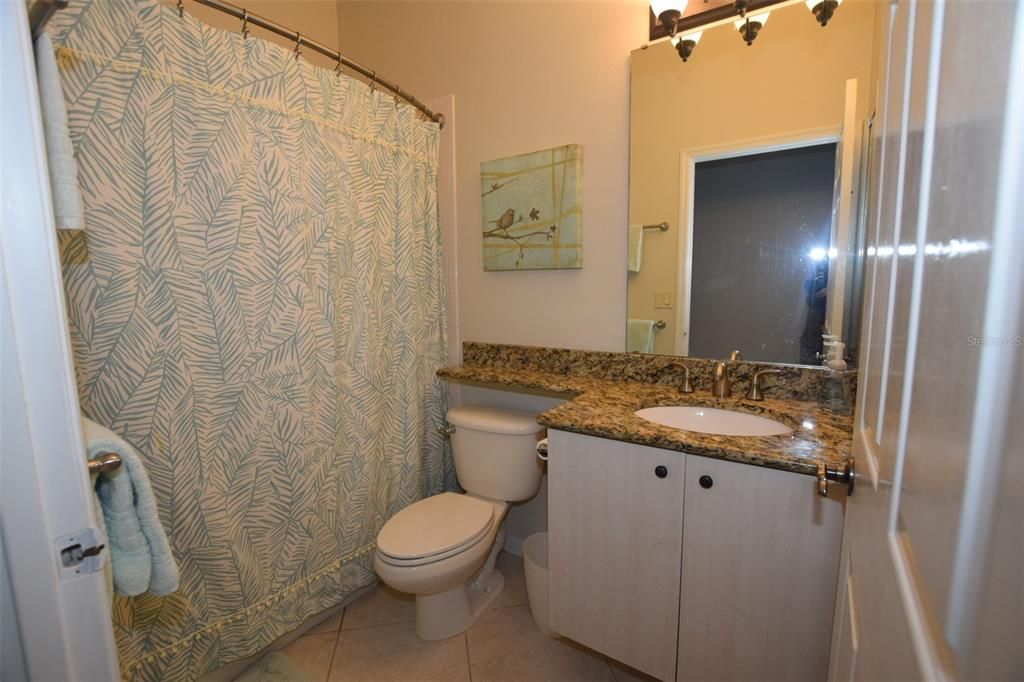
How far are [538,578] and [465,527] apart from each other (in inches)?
12.3

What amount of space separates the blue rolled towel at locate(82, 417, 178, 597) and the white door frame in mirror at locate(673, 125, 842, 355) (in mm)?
1502

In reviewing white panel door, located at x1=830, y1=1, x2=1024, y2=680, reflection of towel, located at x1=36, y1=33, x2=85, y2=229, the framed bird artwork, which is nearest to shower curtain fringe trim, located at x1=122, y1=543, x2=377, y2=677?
reflection of towel, located at x1=36, y1=33, x2=85, y2=229

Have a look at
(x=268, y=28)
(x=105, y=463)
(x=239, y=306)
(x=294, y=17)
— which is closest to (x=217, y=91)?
(x=268, y=28)

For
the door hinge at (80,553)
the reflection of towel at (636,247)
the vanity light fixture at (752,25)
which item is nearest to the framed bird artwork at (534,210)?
the reflection of towel at (636,247)

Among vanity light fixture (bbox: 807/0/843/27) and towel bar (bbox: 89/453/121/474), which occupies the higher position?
vanity light fixture (bbox: 807/0/843/27)

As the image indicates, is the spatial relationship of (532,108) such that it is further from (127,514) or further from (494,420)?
(127,514)

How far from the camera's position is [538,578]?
1583mm

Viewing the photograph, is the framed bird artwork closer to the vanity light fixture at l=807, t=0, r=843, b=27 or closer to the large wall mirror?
the large wall mirror

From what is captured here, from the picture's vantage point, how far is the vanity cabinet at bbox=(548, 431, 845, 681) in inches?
40.8

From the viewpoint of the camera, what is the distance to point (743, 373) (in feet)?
4.89

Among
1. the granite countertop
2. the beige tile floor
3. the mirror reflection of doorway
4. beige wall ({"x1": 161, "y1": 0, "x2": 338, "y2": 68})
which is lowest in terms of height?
the beige tile floor

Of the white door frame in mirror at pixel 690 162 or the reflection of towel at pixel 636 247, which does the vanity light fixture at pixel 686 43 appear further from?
the reflection of towel at pixel 636 247

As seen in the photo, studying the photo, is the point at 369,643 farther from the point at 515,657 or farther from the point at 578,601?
the point at 578,601

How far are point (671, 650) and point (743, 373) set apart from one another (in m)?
0.85
